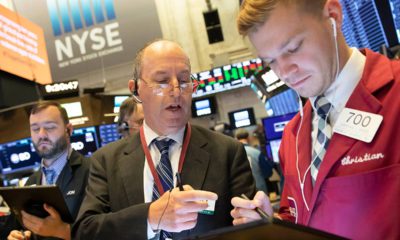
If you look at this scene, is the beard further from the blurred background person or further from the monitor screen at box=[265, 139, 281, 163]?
the monitor screen at box=[265, 139, 281, 163]

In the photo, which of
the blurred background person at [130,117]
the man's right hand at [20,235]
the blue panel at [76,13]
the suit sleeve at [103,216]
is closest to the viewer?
the suit sleeve at [103,216]

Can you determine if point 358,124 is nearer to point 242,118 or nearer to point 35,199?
point 35,199

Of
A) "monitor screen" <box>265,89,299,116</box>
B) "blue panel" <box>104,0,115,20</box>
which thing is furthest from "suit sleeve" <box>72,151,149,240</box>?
"blue panel" <box>104,0,115,20</box>

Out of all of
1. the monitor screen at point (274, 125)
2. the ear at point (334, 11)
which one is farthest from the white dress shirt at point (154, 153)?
the monitor screen at point (274, 125)

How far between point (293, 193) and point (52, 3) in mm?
11809

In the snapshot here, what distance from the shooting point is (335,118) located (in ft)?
4.63

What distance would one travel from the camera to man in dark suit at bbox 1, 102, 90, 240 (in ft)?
9.07

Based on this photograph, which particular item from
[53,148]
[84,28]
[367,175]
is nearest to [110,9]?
[84,28]

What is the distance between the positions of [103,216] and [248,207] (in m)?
0.64

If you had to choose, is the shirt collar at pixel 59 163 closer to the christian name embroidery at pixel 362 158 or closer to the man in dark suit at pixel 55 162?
the man in dark suit at pixel 55 162

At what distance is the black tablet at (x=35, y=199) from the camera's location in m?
2.03

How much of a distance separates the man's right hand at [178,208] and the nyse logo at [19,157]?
648cm

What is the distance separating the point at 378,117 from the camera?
48.1 inches

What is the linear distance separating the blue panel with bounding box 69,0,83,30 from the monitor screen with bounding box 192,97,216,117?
4167 millimetres
